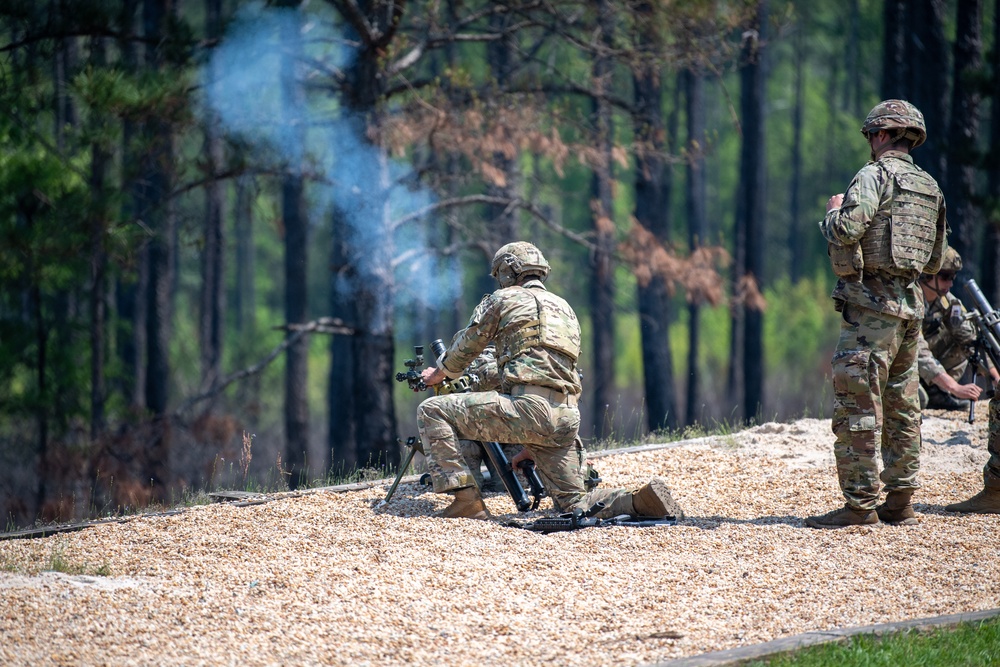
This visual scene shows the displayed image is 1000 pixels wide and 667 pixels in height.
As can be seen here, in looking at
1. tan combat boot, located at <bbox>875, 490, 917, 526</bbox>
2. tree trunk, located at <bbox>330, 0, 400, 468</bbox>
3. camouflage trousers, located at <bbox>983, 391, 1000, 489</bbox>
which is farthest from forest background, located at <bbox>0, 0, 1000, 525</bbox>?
tan combat boot, located at <bbox>875, 490, 917, 526</bbox>

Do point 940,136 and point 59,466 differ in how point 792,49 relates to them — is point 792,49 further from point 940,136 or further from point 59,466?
point 59,466

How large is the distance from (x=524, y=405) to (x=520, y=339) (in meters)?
0.42

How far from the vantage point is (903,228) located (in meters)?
7.05

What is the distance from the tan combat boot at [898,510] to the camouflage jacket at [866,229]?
3.60ft

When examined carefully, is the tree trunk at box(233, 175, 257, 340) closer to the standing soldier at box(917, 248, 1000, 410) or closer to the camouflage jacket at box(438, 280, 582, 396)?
the standing soldier at box(917, 248, 1000, 410)

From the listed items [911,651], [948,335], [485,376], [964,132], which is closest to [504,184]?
[948,335]

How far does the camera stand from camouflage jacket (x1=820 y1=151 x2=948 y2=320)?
687 cm

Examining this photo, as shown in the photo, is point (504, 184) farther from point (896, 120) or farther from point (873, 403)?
point (873, 403)

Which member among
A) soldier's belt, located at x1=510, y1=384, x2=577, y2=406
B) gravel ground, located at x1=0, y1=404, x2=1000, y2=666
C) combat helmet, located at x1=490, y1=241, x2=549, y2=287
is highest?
combat helmet, located at x1=490, y1=241, x2=549, y2=287

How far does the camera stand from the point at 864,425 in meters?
6.92

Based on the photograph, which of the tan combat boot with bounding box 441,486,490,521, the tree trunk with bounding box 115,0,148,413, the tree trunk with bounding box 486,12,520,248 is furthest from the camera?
the tree trunk with bounding box 115,0,148,413

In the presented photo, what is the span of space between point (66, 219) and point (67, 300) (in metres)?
9.05

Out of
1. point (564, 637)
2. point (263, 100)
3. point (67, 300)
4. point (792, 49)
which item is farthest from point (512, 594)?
point (792, 49)

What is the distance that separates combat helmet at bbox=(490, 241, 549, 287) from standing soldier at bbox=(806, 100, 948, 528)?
1.80 metres
